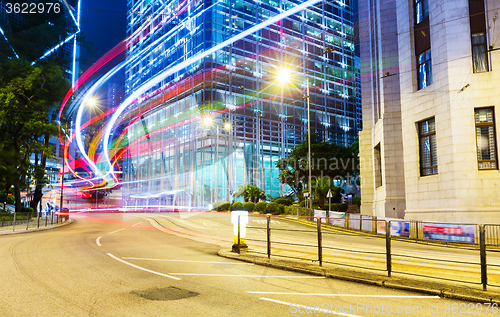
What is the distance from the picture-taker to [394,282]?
7984 millimetres

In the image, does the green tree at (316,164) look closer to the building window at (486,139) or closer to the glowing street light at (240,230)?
the building window at (486,139)

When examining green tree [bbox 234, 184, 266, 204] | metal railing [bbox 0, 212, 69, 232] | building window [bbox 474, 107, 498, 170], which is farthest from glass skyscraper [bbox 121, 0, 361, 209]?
building window [bbox 474, 107, 498, 170]

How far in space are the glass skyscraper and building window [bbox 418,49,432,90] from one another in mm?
33600

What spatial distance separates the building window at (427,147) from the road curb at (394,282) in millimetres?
17121

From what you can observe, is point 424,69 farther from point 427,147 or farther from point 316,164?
point 316,164

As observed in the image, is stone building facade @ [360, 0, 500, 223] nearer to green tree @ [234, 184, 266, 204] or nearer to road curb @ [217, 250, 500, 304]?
road curb @ [217, 250, 500, 304]

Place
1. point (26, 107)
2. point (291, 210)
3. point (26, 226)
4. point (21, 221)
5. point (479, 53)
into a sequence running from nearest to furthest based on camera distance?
point (479, 53), point (26, 226), point (21, 221), point (26, 107), point (291, 210)

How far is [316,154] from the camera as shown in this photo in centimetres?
5516

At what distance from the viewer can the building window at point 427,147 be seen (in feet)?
78.3

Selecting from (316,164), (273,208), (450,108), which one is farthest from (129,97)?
(450,108)

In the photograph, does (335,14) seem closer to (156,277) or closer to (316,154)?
(316,154)

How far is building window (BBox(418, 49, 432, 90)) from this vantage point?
80.9ft

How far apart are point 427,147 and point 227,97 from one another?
4430 centimetres

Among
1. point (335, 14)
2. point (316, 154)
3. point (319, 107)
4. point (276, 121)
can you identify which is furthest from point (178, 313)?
point (335, 14)
